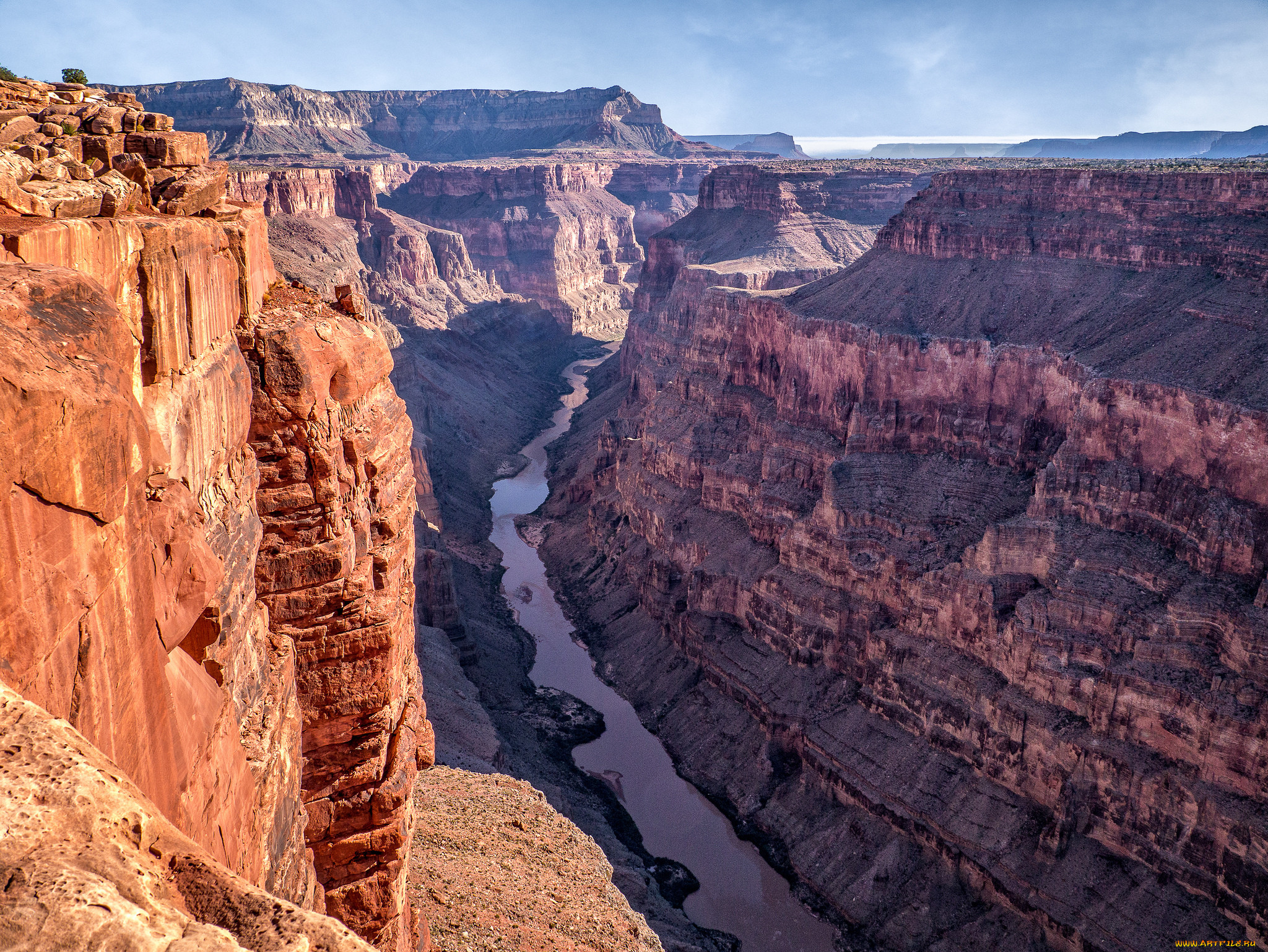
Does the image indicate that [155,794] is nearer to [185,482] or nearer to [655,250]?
[185,482]

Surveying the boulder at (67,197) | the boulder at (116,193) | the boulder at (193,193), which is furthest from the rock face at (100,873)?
the boulder at (193,193)

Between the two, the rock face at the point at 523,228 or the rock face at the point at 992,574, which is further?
the rock face at the point at 523,228

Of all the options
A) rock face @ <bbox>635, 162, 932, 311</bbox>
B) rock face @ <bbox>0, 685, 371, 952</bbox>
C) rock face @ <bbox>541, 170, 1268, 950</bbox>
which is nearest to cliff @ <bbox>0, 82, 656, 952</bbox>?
rock face @ <bbox>0, 685, 371, 952</bbox>

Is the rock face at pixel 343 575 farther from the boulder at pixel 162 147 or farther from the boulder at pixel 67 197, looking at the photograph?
the boulder at pixel 67 197

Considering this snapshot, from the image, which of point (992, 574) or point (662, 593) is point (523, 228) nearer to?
point (662, 593)

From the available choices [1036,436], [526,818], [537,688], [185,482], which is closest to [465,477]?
[537,688]
